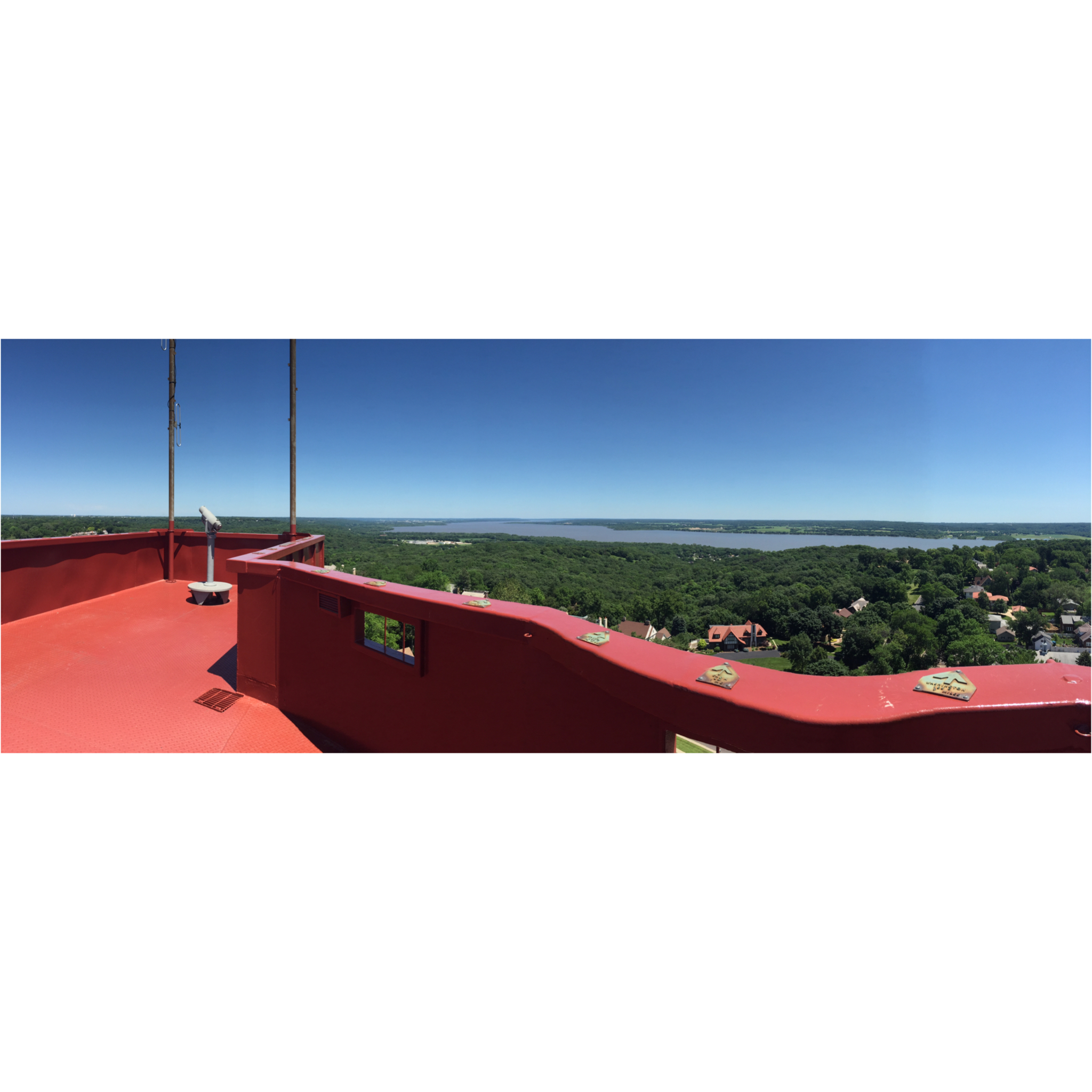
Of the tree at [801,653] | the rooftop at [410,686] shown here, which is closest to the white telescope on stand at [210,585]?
the rooftop at [410,686]

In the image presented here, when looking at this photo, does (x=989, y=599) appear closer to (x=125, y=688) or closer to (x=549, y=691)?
(x=549, y=691)

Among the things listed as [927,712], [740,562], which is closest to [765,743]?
[927,712]

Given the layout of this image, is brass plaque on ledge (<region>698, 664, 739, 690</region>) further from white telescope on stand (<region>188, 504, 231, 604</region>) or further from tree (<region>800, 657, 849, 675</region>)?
white telescope on stand (<region>188, 504, 231, 604</region>)

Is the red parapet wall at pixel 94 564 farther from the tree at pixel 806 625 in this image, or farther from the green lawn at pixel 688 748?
the tree at pixel 806 625

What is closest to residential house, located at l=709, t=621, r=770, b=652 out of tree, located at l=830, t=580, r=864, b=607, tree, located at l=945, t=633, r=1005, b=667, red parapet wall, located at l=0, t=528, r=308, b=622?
tree, located at l=830, t=580, r=864, b=607

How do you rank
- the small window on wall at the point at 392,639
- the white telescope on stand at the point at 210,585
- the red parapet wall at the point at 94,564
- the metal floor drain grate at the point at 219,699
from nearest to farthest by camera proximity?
the small window on wall at the point at 392,639, the metal floor drain grate at the point at 219,699, the red parapet wall at the point at 94,564, the white telescope on stand at the point at 210,585
